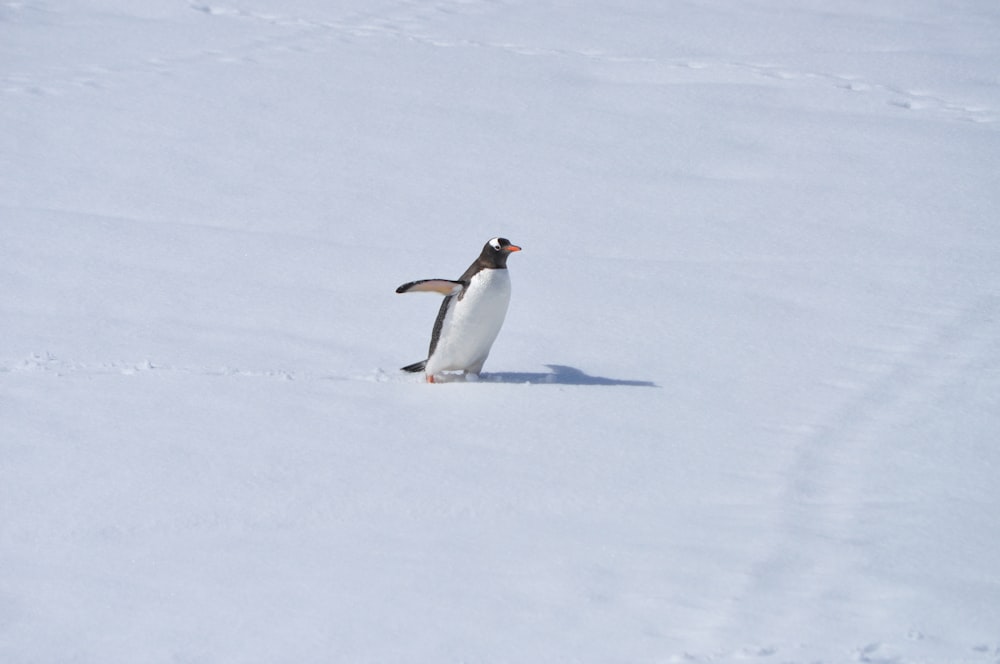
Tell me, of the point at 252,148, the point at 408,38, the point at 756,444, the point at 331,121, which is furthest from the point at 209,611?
the point at 408,38

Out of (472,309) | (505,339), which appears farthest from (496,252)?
(505,339)

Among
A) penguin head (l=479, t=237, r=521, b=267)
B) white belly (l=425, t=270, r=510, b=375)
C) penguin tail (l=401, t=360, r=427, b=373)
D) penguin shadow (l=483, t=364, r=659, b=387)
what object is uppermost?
penguin head (l=479, t=237, r=521, b=267)

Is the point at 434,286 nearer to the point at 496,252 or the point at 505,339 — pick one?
the point at 496,252

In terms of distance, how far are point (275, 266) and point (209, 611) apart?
300 centimetres

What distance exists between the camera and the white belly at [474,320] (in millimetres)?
4043

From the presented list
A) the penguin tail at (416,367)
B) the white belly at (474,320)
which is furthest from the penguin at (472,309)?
the penguin tail at (416,367)

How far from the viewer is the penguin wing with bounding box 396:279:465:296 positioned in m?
4.00

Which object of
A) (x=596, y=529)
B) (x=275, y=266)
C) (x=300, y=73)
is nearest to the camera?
(x=596, y=529)

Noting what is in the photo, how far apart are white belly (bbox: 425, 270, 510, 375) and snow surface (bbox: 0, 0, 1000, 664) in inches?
6.3

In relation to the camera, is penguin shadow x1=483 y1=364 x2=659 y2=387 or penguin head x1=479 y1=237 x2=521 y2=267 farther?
penguin shadow x1=483 y1=364 x2=659 y2=387

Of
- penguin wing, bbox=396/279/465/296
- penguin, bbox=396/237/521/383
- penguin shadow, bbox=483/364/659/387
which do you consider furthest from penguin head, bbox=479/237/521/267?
penguin shadow, bbox=483/364/659/387

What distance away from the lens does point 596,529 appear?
304 cm

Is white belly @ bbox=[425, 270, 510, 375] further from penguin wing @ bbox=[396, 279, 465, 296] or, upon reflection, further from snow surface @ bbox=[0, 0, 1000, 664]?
snow surface @ bbox=[0, 0, 1000, 664]

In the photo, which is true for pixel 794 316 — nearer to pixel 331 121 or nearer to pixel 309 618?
pixel 309 618
